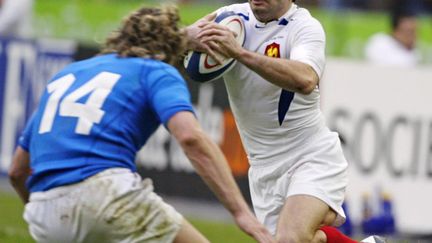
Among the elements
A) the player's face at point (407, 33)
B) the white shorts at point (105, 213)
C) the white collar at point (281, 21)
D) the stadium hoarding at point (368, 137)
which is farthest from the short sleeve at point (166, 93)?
the player's face at point (407, 33)

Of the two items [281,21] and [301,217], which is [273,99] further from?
[301,217]

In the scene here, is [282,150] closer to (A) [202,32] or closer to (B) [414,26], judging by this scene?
(A) [202,32]

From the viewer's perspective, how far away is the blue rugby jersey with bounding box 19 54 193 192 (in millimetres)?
6152

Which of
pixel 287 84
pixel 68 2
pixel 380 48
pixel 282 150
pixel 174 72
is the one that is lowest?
pixel 68 2

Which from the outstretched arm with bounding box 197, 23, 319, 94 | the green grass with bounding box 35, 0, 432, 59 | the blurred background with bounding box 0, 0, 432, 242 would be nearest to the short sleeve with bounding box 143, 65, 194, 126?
the outstretched arm with bounding box 197, 23, 319, 94

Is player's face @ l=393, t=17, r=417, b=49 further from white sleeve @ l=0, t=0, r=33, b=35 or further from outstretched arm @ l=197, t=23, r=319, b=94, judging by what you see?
outstretched arm @ l=197, t=23, r=319, b=94

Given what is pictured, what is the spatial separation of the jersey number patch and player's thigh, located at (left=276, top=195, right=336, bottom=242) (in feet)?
6.60

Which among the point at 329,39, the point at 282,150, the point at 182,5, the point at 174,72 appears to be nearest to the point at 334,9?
the point at 329,39

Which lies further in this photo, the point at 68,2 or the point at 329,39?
the point at 68,2

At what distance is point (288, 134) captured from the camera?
8.24 meters

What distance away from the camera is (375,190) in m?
13.7

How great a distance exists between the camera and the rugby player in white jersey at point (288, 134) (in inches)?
310

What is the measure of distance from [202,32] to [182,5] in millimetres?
13744

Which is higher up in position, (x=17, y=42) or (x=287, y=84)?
(x=287, y=84)
